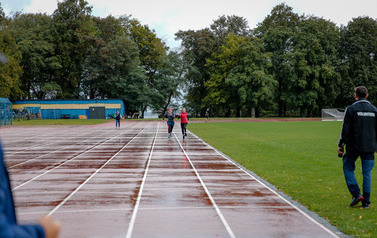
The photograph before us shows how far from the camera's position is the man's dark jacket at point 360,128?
6512mm

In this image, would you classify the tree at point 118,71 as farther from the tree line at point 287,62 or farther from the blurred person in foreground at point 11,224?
the blurred person in foreground at point 11,224

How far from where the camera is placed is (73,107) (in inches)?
2370

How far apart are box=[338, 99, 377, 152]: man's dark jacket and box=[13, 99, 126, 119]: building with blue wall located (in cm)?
5458

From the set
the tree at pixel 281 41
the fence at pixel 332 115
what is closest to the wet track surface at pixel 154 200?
the fence at pixel 332 115

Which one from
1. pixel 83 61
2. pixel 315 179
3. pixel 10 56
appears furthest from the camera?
pixel 83 61

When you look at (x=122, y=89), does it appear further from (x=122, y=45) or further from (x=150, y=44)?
(x=150, y=44)

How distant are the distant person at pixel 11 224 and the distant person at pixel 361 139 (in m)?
6.30

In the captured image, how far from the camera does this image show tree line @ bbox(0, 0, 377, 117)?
60.4 metres

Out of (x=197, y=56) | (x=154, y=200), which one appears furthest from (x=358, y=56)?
(x=154, y=200)

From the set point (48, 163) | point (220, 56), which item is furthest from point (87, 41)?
point (48, 163)

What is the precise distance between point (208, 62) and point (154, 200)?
58.8 metres

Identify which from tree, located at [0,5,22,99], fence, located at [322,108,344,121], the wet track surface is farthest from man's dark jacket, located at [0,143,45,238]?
fence, located at [322,108,344,121]

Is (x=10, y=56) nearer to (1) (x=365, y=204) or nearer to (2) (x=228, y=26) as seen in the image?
(2) (x=228, y=26)

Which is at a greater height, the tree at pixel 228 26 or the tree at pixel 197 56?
the tree at pixel 228 26
